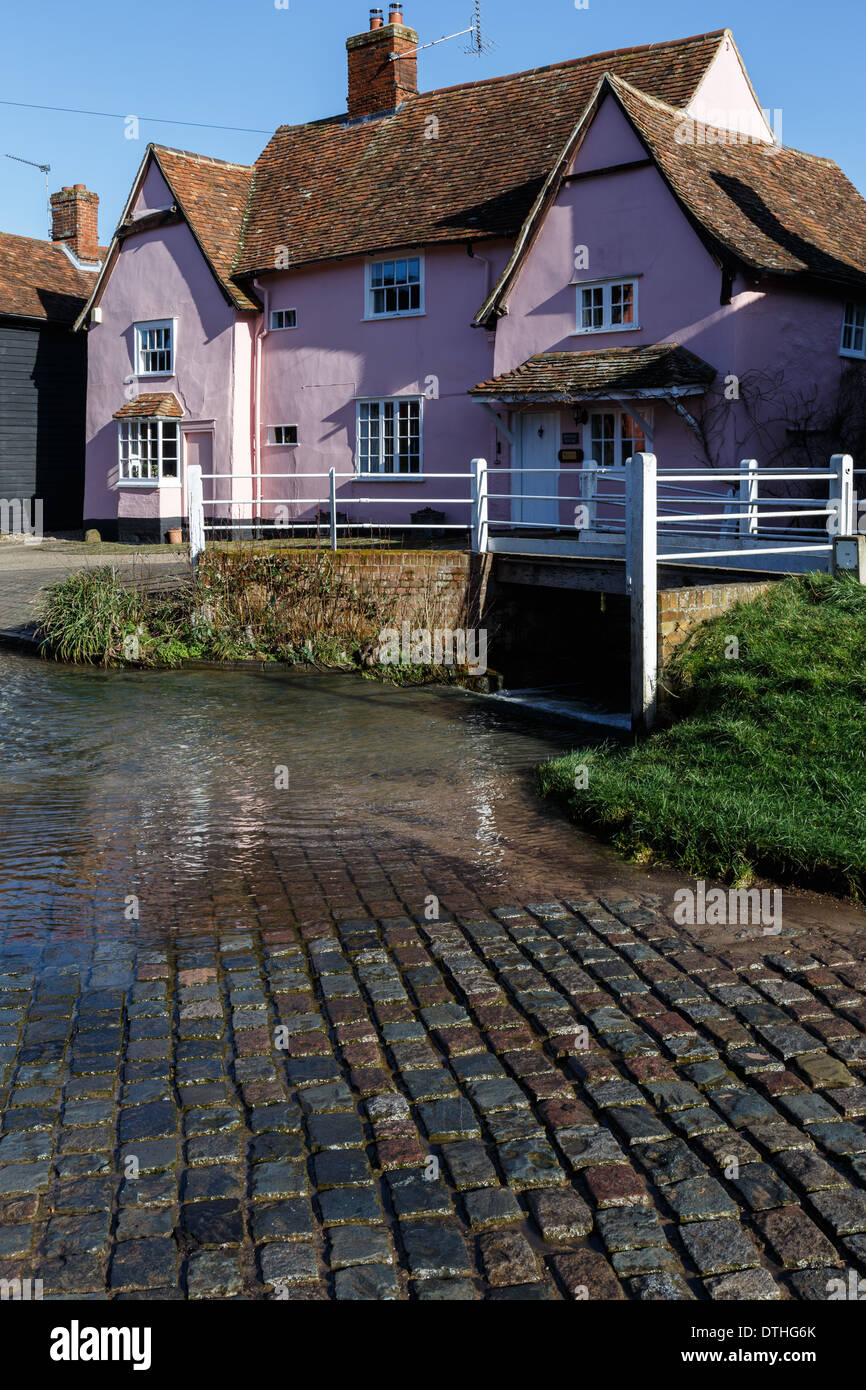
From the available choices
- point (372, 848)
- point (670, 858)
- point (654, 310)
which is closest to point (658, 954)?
point (670, 858)

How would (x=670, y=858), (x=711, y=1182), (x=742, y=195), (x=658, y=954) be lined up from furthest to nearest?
(x=742, y=195) < (x=670, y=858) < (x=658, y=954) < (x=711, y=1182)

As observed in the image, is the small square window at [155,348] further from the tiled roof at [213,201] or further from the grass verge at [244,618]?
the grass verge at [244,618]

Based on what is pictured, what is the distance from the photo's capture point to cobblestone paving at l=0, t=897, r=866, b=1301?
370 centimetres

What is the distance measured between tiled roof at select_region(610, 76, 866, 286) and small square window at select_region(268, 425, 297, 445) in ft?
33.3

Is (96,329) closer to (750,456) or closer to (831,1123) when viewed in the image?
(750,456)

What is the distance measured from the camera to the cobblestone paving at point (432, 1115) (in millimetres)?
3701

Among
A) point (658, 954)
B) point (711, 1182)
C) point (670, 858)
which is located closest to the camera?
point (711, 1182)

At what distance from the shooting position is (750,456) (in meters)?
21.4

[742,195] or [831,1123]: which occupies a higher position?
[742,195]

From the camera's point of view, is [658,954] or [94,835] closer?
[658,954]

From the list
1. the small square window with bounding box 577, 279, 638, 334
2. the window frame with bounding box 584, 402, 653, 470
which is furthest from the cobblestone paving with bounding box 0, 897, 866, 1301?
the small square window with bounding box 577, 279, 638, 334

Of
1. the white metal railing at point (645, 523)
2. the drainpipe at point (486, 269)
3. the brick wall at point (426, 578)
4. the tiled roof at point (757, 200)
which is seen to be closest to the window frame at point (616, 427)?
the white metal railing at point (645, 523)

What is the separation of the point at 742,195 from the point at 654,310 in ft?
9.37
